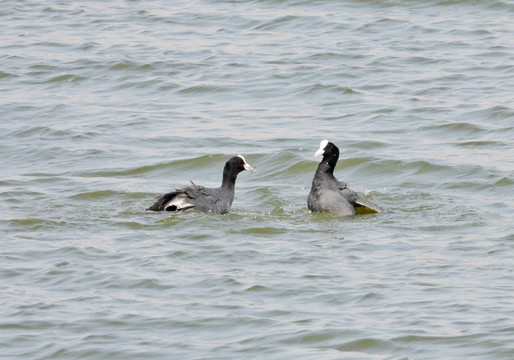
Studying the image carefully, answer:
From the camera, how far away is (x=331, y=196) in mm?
12867

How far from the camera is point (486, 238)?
11391 mm

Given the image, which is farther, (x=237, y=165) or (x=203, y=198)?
(x=237, y=165)

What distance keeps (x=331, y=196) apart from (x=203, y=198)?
4.48 feet

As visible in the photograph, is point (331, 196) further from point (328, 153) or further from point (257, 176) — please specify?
point (257, 176)

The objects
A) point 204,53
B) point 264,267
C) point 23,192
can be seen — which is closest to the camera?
point 264,267

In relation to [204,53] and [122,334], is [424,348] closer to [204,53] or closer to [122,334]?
[122,334]

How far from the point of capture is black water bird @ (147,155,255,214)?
1233 centimetres

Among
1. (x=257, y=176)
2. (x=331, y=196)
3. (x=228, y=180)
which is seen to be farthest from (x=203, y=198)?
(x=257, y=176)

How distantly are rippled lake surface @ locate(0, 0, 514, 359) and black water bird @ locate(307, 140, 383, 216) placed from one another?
18 cm

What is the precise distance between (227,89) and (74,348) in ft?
33.8

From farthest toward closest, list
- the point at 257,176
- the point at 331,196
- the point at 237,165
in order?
the point at 257,176 < the point at 237,165 < the point at 331,196

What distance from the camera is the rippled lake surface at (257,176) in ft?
29.6

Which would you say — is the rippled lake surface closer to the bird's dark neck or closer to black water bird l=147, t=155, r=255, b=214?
black water bird l=147, t=155, r=255, b=214

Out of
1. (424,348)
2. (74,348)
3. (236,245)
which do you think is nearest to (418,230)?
(236,245)
